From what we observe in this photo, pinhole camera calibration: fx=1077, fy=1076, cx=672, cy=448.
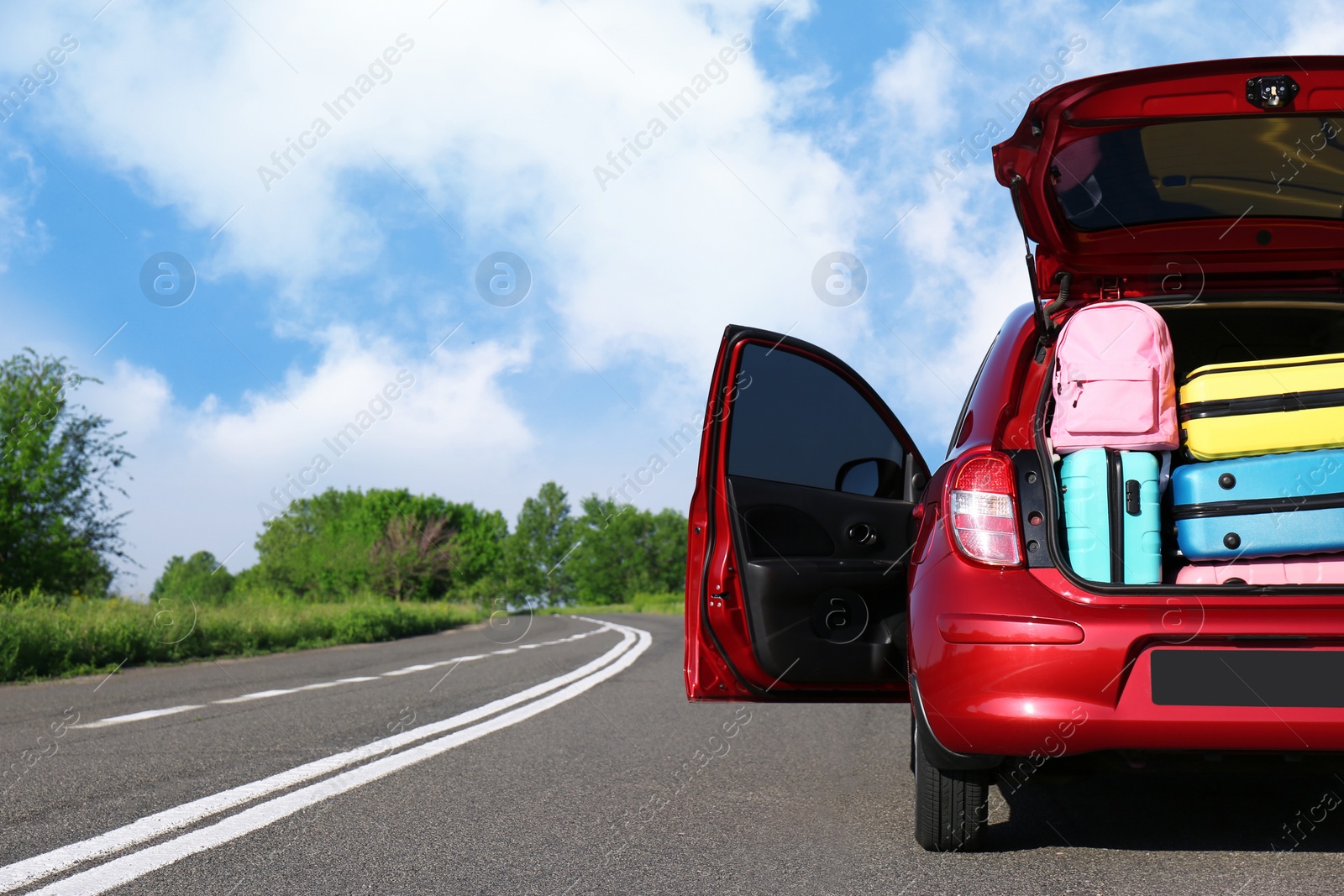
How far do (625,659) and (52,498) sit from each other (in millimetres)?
17527

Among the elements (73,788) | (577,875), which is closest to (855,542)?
(577,875)

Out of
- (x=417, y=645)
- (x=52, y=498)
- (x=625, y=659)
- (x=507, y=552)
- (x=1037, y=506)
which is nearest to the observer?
(x=1037, y=506)

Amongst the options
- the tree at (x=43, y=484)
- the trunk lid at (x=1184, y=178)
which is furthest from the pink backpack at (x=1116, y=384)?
the tree at (x=43, y=484)

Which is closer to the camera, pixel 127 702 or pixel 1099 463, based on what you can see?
pixel 1099 463

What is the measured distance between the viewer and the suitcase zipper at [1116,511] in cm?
297

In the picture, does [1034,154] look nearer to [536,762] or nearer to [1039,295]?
[1039,295]

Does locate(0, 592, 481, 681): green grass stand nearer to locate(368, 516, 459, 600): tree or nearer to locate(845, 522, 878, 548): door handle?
locate(845, 522, 878, 548): door handle

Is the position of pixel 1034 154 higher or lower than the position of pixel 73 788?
higher

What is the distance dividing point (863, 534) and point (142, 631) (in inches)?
447

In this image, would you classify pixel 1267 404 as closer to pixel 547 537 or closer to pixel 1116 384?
pixel 1116 384

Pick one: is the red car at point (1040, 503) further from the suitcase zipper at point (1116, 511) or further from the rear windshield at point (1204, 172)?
the suitcase zipper at point (1116, 511)

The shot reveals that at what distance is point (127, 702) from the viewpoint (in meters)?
7.80

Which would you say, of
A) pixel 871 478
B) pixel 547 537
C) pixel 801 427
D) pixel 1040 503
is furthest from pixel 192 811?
pixel 547 537

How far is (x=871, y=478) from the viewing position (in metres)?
4.26
